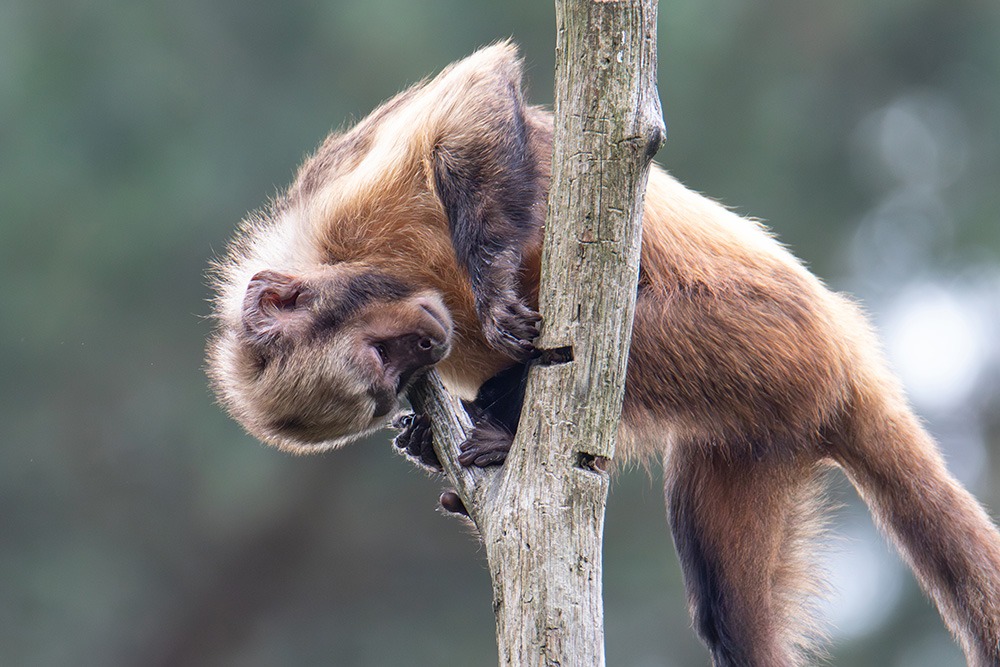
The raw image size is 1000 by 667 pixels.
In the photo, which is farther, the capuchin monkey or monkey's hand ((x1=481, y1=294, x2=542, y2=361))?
the capuchin monkey

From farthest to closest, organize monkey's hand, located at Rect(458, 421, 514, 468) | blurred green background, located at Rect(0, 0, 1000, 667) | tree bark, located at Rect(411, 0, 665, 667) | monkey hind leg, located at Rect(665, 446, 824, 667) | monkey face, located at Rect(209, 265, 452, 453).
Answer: blurred green background, located at Rect(0, 0, 1000, 667) → monkey hind leg, located at Rect(665, 446, 824, 667) → monkey face, located at Rect(209, 265, 452, 453) → monkey's hand, located at Rect(458, 421, 514, 468) → tree bark, located at Rect(411, 0, 665, 667)

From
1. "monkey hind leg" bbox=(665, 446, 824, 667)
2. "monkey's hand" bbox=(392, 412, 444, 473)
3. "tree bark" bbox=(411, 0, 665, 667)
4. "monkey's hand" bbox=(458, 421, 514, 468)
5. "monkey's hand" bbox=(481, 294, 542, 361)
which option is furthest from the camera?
"monkey hind leg" bbox=(665, 446, 824, 667)

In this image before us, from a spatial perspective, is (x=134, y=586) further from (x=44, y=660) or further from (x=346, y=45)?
(x=346, y=45)

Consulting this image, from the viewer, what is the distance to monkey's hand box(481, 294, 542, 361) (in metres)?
3.23

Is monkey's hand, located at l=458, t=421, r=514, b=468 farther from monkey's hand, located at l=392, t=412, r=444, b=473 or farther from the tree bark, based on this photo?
monkey's hand, located at l=392, t=412, r=444, b=473

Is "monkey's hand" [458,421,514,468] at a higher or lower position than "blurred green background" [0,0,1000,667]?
lower

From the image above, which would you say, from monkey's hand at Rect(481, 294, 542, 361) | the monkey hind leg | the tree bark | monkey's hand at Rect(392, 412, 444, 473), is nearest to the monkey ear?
monkey's hand at Rect(392, 412, 444, 473)

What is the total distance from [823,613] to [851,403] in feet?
2.92

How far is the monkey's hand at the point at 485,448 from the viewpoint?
337cm

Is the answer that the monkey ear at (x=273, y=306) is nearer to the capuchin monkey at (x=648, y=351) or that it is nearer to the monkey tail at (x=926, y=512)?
the capuchin monkey at (x=648, y=351)

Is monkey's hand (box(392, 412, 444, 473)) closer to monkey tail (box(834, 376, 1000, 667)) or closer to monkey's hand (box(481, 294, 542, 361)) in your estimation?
monkey's hand (box(481, 294, 542, 361))

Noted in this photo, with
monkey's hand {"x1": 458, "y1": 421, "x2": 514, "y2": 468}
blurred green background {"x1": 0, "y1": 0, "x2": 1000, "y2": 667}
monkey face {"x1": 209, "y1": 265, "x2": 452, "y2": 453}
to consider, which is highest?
blurred green background {"x1": 0, "y1": 0, "x2": 1000, "y2": 667}

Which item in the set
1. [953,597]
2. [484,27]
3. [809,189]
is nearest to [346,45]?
[484,27]

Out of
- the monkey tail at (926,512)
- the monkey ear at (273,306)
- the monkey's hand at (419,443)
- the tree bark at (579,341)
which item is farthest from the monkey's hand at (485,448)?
the monkey tail at (926,512)
